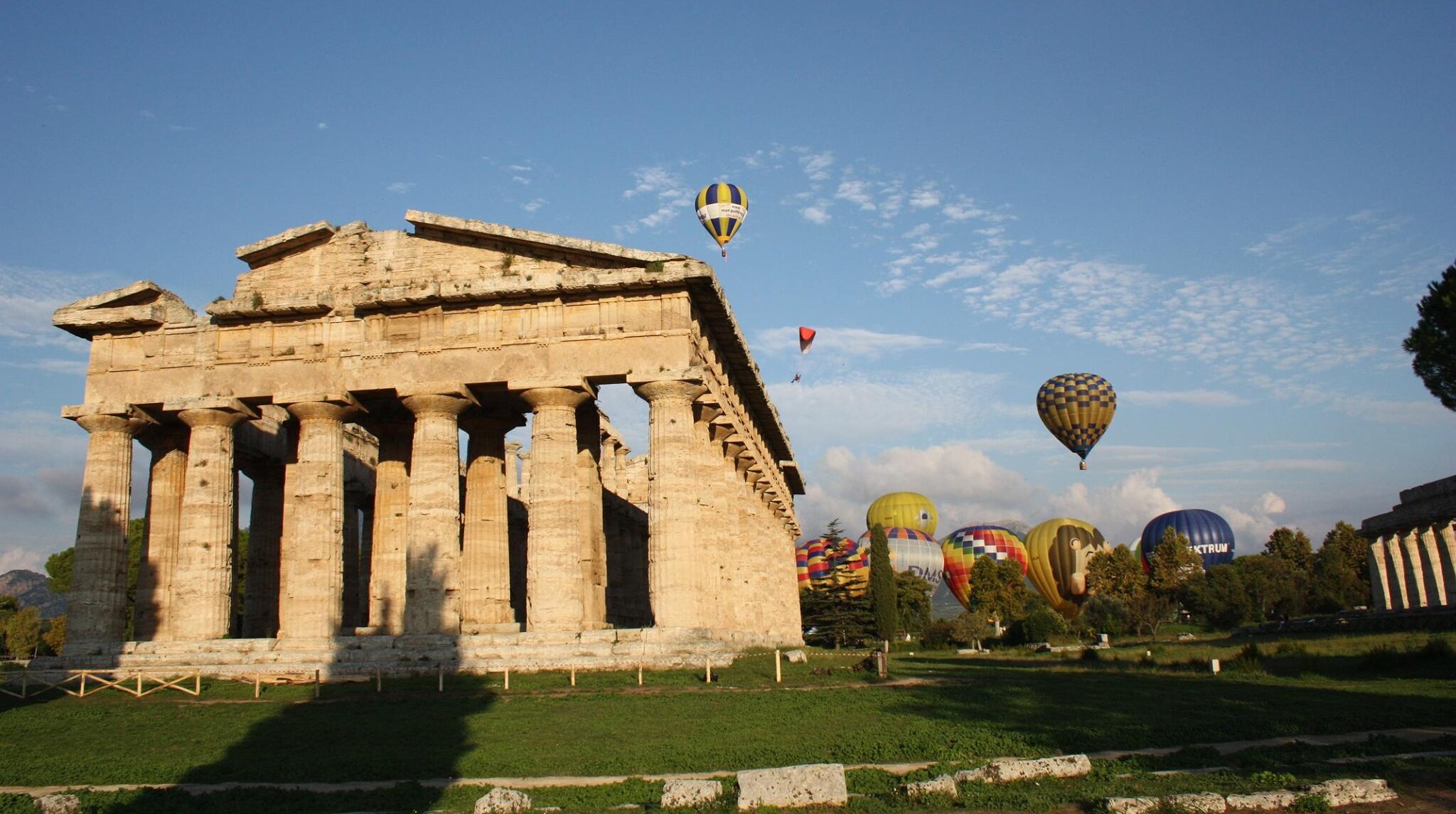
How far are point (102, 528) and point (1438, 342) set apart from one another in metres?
36.9

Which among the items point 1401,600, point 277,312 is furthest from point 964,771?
point 1401,600

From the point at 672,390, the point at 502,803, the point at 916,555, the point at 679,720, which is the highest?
the point at 672,390

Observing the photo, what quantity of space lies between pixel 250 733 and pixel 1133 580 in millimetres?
78667

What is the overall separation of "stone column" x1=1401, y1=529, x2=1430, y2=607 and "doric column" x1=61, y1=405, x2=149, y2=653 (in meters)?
53.7

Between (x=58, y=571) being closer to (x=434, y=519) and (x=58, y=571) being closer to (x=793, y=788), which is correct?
(x=434, y=519)

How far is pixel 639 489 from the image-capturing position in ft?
177

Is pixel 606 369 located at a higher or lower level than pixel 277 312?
lower

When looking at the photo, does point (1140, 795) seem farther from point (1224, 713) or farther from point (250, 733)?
point (250, 733)

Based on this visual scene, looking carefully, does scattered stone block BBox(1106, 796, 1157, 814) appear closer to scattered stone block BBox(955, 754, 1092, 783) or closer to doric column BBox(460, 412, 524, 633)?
scattered stone block BBox(955, 754, 1092, 783)

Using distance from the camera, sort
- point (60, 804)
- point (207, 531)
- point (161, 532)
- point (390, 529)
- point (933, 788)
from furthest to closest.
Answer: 1. point (390, 529)
2. point (161, 532)
3. point (207, 531)
4. point (60, 804)
5. point (933, 788)

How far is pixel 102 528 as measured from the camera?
31.1 meters

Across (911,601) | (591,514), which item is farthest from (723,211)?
(911,601)

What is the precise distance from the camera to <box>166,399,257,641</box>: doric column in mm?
30375

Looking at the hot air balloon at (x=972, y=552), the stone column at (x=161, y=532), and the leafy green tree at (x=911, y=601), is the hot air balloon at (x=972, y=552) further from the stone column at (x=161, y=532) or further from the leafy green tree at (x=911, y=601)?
the stone column at (x=161, y=532)
